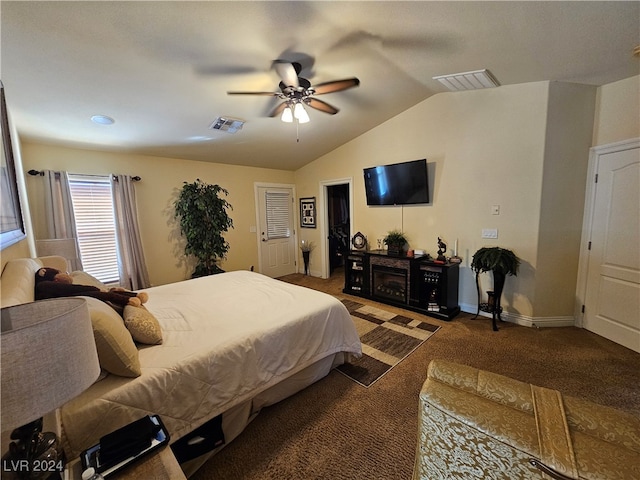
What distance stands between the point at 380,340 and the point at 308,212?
3412 millimetres

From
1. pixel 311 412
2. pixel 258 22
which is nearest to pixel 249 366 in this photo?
pixel 311 412

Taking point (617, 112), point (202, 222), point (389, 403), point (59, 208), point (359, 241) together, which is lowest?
point (389, 403)

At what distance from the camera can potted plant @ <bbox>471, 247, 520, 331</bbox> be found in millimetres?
2895

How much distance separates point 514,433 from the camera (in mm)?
681

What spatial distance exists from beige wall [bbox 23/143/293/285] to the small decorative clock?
2.08 metres

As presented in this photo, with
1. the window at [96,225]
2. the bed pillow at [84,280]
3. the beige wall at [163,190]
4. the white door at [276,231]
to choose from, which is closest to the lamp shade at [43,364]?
the bed pillow at [84,280]

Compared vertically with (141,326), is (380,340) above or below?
below

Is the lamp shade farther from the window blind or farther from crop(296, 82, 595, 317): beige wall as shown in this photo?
the window blind

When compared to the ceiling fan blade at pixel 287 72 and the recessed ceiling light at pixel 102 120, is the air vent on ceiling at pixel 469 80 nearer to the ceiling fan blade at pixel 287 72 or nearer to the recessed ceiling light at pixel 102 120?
the ceiling fan blade at pixel 287 72

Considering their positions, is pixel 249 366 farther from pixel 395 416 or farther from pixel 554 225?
pixel 554 225

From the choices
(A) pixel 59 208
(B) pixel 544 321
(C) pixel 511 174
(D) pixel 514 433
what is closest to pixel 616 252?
(B) pixel 544 321

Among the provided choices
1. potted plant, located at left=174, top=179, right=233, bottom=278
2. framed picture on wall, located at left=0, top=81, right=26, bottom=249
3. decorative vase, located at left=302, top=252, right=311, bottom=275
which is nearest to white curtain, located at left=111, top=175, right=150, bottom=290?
potted plant, located at left=174, top=179, right=233, bottom=278

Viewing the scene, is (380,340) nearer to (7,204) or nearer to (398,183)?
(398,183)

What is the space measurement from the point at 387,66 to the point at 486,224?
2.24m
